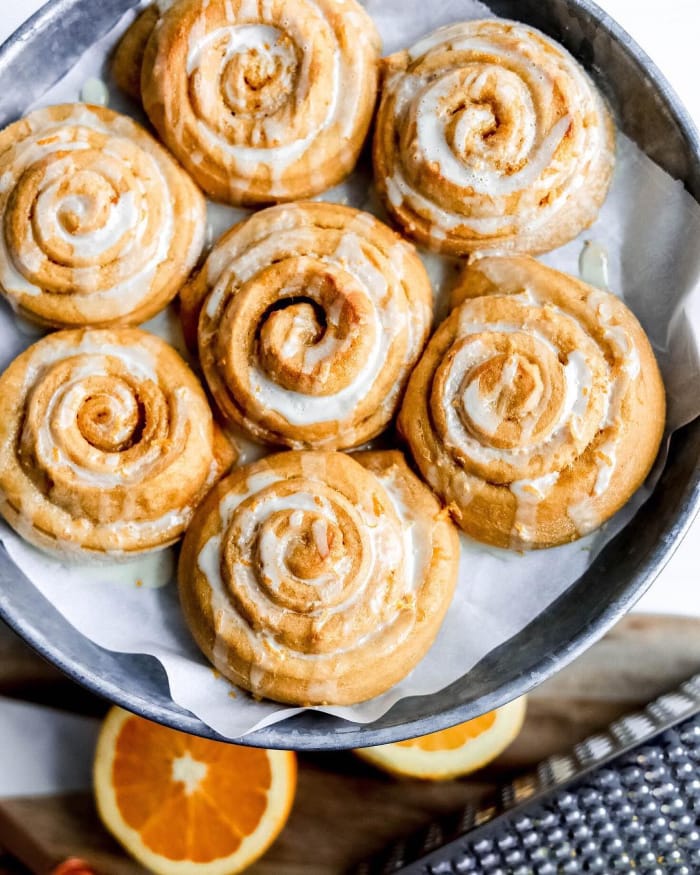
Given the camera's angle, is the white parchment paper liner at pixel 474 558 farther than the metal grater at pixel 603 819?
No

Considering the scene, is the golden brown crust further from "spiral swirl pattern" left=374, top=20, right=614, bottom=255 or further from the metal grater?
the metal grater

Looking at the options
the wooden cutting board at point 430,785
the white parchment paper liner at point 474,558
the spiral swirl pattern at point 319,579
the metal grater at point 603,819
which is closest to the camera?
the spiral swirl pattern at point 319,579

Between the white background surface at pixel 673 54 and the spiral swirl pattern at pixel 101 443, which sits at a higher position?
the spiral swirl pattern at pixel 101 443

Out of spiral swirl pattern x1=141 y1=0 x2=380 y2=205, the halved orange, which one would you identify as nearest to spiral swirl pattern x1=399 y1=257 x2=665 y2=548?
spiral swirl pattern x1=141 y1=0 x2=380 y2=205

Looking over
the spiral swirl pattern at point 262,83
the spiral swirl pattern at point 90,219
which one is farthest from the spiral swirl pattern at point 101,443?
the spiral swirl pattern at point 262,83

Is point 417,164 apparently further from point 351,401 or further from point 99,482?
point 99,482

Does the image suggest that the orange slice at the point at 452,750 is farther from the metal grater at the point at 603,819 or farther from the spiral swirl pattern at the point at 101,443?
the spiral swirl pattern at the point at 101,443
